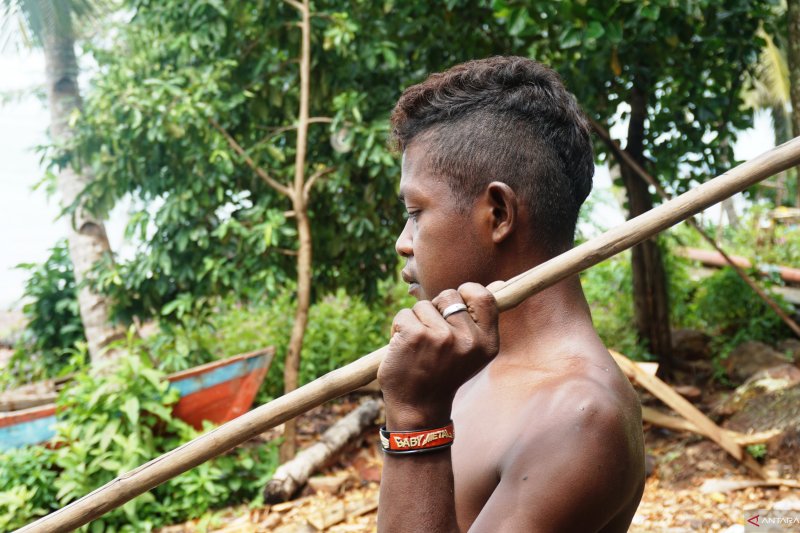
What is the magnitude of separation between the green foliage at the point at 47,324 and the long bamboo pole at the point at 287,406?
240 inches

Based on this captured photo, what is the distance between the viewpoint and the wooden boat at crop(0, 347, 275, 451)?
516 cm

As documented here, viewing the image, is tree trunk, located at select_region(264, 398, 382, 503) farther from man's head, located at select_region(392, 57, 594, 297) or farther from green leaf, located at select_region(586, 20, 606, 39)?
man's head, located at select_region(392, 57, 594, 297)

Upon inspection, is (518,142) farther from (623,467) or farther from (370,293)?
(370,293)

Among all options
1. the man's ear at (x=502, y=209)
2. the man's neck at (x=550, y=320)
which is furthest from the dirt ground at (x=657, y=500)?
the man's ear at (x=502, y=209)

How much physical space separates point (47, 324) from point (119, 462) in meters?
3.01

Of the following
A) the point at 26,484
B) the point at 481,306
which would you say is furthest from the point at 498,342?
the point at 26,484

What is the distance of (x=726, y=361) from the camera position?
21.7 feet

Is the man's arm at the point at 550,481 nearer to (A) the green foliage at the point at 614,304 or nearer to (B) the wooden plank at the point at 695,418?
(B) the wooden plank at the point at 695,418

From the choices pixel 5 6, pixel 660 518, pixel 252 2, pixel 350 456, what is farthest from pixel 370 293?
pixel 5 6

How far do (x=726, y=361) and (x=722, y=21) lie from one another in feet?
9.86

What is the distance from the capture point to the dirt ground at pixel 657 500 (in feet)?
13.9

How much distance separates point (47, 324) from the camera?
713cm

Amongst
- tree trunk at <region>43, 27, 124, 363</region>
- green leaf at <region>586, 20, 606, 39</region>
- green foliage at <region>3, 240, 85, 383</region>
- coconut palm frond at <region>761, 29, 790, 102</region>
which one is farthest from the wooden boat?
coconut palm frond at <region>761, 29, 790, 102</region>

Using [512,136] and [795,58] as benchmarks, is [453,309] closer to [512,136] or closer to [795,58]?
[512,136]
